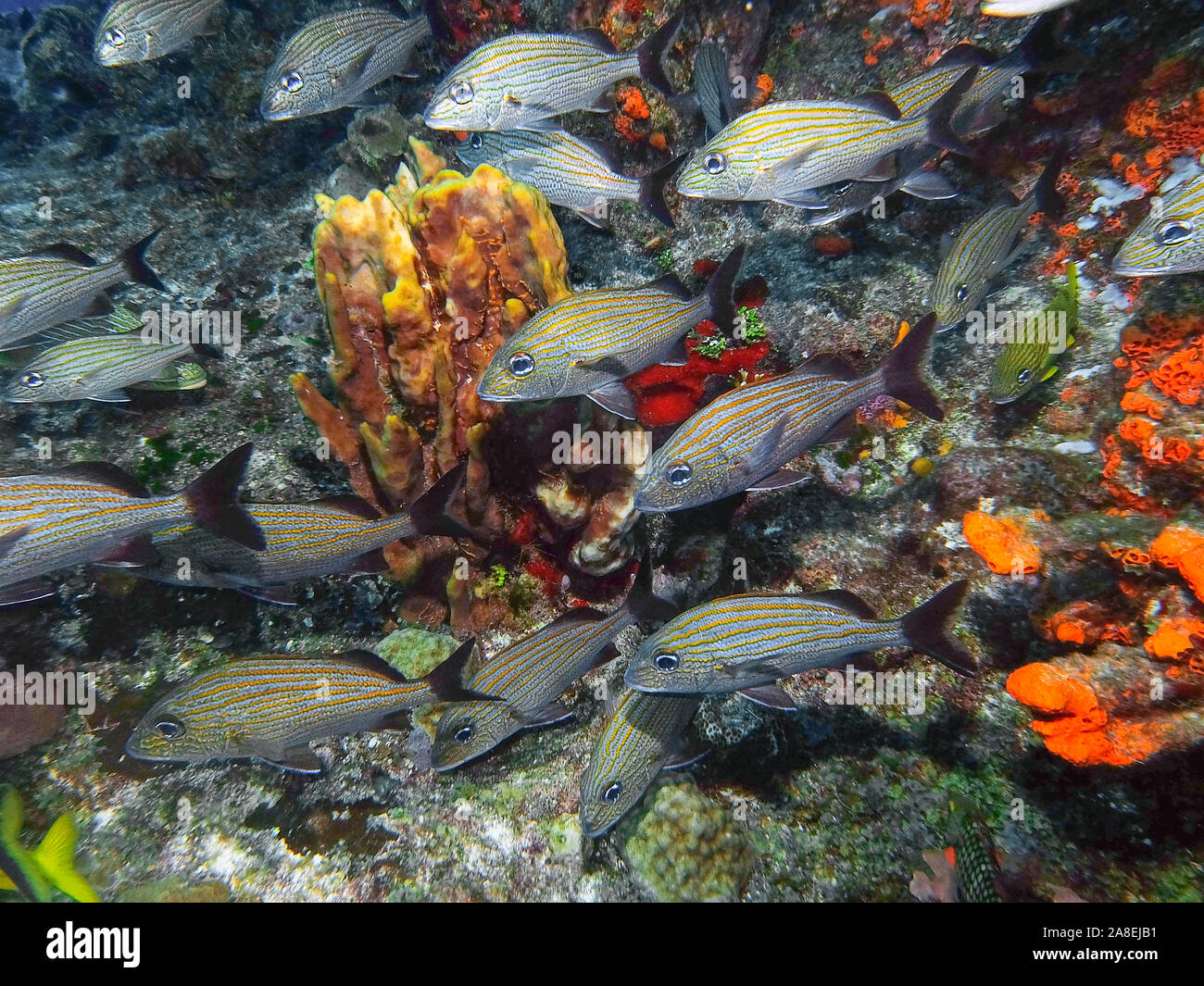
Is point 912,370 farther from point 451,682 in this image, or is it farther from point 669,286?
point 451,682

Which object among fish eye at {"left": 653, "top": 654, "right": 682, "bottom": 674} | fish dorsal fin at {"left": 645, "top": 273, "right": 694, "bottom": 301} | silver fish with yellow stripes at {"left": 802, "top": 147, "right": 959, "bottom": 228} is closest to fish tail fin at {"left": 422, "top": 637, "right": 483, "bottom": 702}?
fish eye at {"left": 653, "top": 654, "right": 682, "bottom": 674}

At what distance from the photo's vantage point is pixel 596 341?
2.98 meters

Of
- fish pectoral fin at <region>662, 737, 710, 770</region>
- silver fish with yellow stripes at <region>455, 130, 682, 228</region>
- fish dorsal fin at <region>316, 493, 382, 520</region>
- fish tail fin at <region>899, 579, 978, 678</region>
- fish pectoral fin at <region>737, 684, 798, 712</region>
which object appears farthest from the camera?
silver fish with yellow stripes at <region>455, 130, 682, 228</region>

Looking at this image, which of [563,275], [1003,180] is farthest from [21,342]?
[1003,180]

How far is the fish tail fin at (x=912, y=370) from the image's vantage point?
278 cm

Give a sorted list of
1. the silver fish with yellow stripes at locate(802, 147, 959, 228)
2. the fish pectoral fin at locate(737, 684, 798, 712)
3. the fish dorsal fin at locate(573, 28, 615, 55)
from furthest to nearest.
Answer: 1. the fish dorsal fin at locate(573, 28, 615, 55)
2. the silver fish with yellow stripes at locate(802, 147, 959, 228)
3. the fish pectoral fin at locate(737, 684, 798, 712)

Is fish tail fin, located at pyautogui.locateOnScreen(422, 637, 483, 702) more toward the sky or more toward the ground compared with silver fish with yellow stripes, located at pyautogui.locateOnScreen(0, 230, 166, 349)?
more toward the ground

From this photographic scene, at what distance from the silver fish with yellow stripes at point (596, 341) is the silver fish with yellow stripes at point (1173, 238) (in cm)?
197

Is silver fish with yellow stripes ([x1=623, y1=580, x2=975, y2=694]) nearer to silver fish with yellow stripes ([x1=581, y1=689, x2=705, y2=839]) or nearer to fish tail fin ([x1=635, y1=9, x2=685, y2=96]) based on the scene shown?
silver fish with yellow stripes ([x1=581, y1=689, x2=705, y2=839])

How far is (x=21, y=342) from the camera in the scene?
3979 millimetres

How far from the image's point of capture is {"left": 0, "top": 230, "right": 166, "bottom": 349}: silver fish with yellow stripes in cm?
345

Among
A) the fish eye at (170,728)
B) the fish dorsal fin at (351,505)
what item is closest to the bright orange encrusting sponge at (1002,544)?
the fish dorsal fin at (351,505)

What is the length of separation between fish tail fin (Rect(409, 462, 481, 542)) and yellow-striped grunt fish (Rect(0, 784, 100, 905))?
1996 millimetres

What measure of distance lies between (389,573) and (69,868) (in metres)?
2.01
